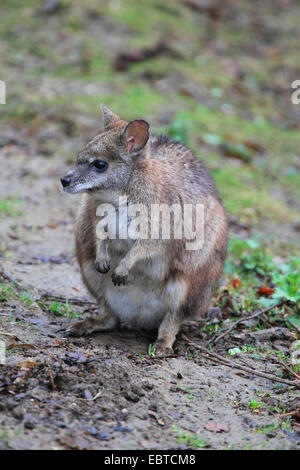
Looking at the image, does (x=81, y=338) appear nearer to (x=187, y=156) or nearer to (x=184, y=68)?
(x=187, y=156)

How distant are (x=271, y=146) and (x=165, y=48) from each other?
2624 millimetres

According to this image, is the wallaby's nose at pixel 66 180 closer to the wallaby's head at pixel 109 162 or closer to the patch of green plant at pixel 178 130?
the wallaby's head at pixel 109 162

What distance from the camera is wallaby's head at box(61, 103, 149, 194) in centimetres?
394

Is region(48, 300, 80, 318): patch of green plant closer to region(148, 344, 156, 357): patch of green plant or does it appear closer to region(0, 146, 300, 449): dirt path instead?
region(0, 146, 300, 449): dirt path

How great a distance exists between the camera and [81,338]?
13.7ft

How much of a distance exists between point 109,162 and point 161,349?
48.0 inches

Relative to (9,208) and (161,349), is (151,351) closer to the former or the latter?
(161,349)

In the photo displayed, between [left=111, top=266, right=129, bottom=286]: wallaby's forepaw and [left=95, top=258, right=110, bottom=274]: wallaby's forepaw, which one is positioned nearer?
[left=111, top=266, right=129, bottom=286]: wallaby's forepaw

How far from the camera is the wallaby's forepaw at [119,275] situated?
154 inches

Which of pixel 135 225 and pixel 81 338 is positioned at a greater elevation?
pixel 135 225

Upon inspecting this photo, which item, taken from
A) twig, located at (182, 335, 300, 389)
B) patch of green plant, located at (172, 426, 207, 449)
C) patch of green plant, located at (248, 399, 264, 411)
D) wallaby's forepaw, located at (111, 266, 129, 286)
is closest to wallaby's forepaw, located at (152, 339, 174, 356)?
twig, located at (182, 335, 300, 389)

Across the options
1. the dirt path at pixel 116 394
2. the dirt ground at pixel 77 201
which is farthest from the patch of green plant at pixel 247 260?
the dirt path at pixel 116 394

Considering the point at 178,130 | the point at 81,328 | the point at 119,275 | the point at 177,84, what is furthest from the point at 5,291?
the point at 177,84
